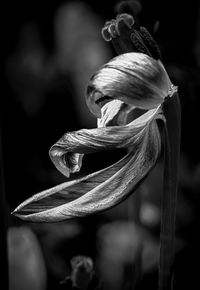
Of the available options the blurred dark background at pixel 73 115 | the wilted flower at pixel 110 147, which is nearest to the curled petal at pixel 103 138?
the wilted flower at pixel 110 147

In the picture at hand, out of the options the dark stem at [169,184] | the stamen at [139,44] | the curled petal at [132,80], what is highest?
the stamen at [139,44]

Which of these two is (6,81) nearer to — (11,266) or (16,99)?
(16,99)

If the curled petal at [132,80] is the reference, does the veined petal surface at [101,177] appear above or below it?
below

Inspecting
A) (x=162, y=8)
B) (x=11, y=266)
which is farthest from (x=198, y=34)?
(x=11, y=266)

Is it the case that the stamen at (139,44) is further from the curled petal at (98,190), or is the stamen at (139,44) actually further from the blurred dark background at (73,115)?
the blurred dark background at (73,115)

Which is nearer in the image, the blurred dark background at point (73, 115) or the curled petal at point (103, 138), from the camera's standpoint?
the curled petal at point (103, 138)

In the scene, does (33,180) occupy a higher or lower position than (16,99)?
lower

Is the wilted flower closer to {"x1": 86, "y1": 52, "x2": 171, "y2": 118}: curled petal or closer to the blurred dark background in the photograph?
{"x1": 86, "y1": 52, "x2": 171, "y2": 118}: curled petal
